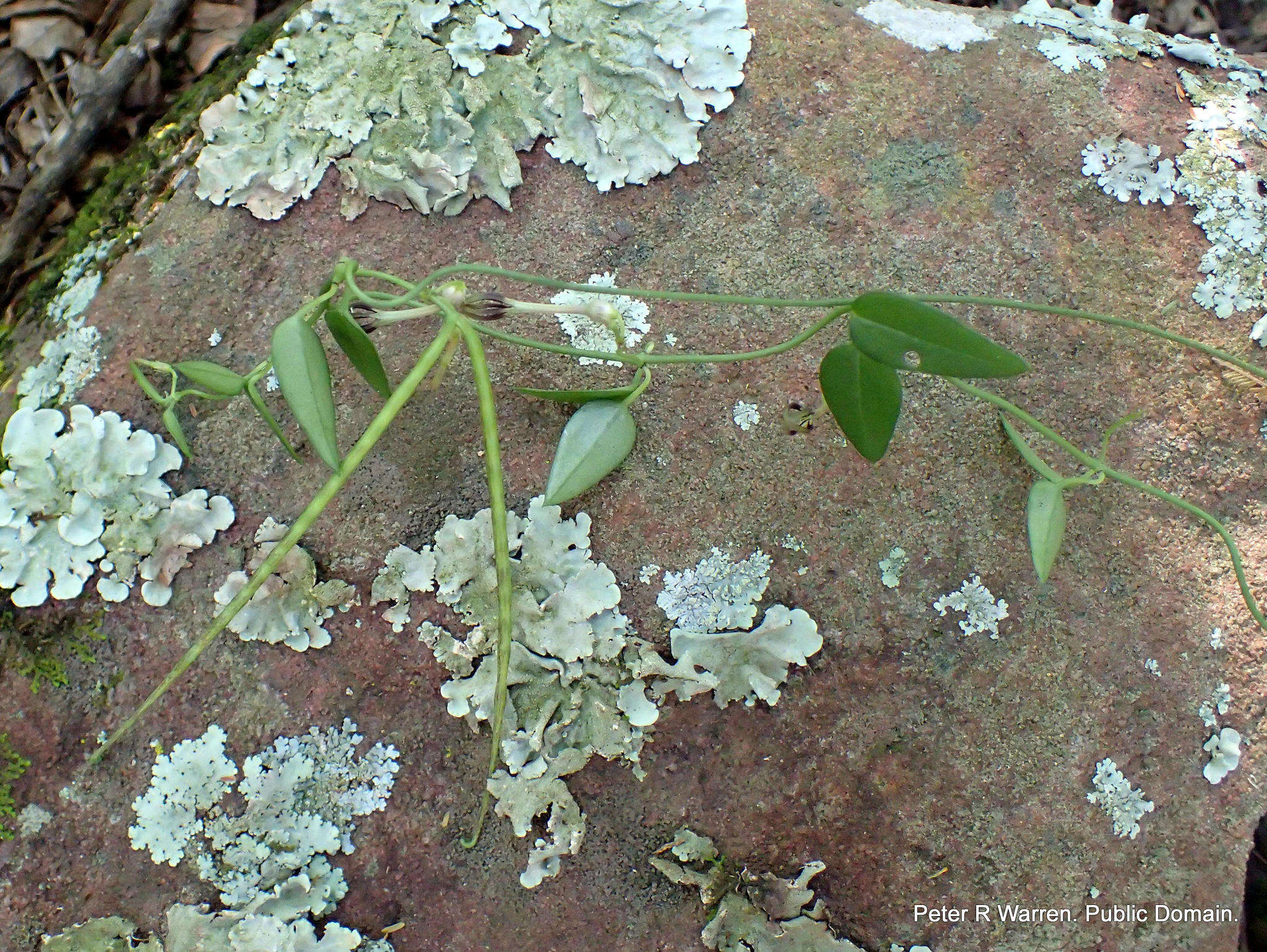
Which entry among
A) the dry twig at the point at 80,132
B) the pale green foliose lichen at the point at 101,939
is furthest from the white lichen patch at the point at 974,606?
the dry twig at the point at 80,132

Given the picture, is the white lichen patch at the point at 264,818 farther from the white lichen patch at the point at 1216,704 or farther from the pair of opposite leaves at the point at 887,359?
the white lichen patch at the point at 1216,704

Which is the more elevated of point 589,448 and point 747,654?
point 589,448

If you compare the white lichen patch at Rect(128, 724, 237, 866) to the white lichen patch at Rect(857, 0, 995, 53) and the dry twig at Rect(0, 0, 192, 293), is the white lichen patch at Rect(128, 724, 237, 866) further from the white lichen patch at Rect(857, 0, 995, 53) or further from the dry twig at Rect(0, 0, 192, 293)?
the white lichen patch at Rect(857, 0, 995, 53)

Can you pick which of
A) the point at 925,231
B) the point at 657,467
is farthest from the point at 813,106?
the point at 657,467

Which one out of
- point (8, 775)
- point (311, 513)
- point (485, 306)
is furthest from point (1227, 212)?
point (8, 775)

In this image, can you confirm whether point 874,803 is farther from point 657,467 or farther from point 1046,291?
point 1046,291

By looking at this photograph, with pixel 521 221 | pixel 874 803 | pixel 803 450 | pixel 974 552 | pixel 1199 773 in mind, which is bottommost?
pixel 1199 773

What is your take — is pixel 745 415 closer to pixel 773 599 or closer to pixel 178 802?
pixel 773 599
